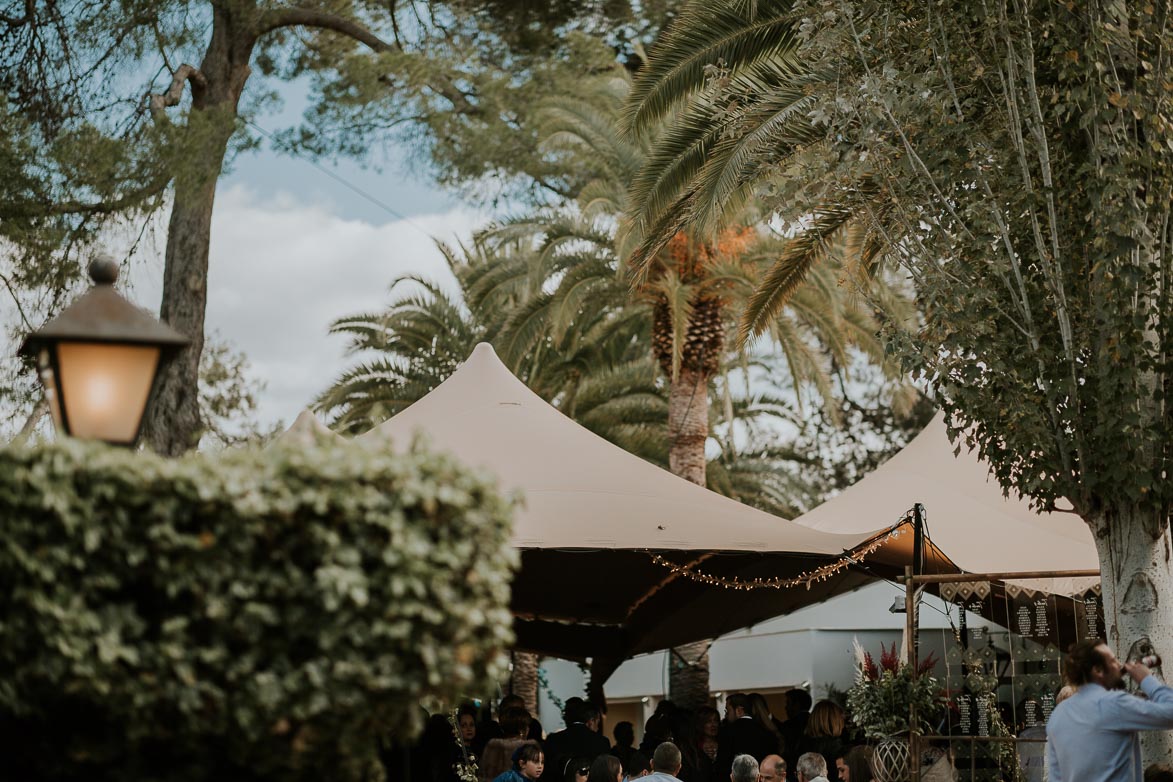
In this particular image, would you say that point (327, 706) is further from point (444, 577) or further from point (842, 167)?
point (842, 167)

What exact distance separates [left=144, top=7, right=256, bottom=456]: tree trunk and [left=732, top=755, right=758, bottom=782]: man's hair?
6.78m

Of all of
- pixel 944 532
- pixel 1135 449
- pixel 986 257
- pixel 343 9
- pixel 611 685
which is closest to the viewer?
pixel 1135 449

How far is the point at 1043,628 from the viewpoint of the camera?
9.55 metres

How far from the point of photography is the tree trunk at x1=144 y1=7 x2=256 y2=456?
1214 centimetres

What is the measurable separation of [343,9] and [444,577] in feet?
46.0

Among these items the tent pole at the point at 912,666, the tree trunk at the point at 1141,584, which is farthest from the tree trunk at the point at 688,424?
the tree trunk at the point at 1141,584

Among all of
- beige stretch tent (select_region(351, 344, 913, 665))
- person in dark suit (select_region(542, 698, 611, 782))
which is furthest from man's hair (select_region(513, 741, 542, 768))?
beige stretch tent (select_region(351, 344, 913, 665))

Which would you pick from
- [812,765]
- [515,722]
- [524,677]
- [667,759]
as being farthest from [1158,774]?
[524,677]

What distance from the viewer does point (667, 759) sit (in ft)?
23.3

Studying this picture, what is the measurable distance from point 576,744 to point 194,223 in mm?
7602

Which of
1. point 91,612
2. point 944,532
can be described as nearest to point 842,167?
point 944,532

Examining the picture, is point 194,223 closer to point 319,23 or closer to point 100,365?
point 319,23

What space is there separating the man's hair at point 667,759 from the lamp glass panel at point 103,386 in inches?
175

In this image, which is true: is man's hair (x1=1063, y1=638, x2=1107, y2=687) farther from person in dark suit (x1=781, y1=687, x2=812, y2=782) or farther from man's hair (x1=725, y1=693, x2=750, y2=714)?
man's hair (x1=725, y1=693, x2=750, y2=714)
